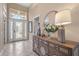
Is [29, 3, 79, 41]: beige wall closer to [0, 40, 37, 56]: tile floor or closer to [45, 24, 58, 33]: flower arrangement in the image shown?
[45, 24, 58, 33]: flower arrangement

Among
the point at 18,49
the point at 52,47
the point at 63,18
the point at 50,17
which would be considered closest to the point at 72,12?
the point at 63,18

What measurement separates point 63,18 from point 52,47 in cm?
54

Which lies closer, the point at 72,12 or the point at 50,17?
the point at 72,12

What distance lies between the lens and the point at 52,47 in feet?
6.01

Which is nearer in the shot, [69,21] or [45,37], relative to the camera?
[69,21]

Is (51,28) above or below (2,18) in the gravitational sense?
below

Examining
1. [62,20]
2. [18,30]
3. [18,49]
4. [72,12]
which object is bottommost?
[18,49]

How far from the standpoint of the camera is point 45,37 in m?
1.96

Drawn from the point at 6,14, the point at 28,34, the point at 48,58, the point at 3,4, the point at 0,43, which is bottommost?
the point at 48,58

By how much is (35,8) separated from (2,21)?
2.06ft

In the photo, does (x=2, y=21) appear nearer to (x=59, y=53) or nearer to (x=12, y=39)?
(x=12, y=39)

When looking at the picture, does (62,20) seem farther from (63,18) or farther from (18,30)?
(18,30)

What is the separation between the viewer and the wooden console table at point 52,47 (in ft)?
5.38

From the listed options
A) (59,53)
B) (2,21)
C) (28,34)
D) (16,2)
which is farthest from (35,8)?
(59,53)
